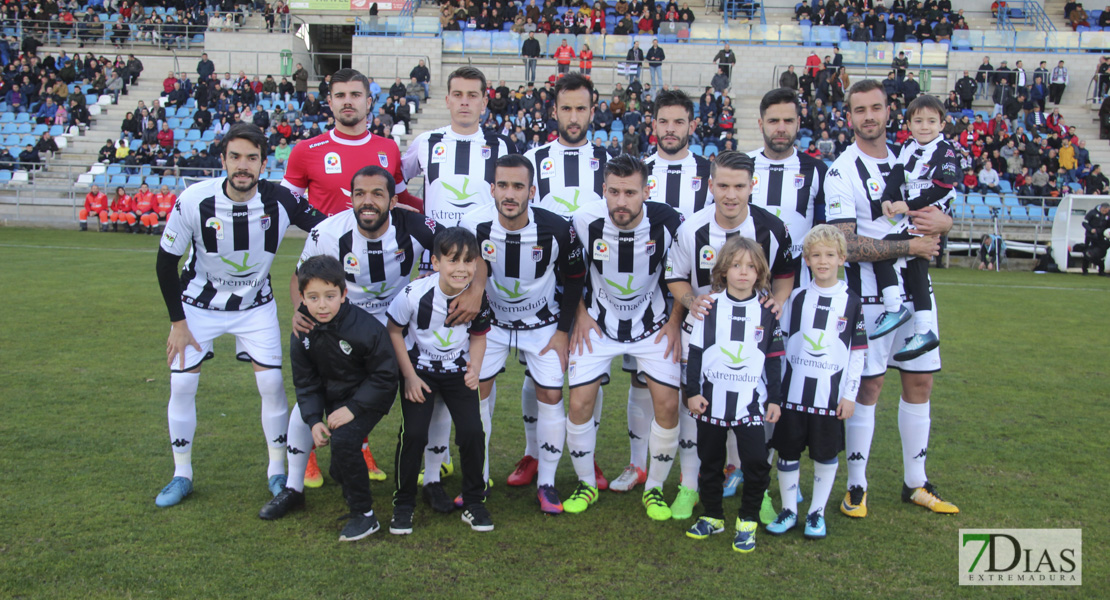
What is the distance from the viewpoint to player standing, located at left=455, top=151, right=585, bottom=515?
450 cm

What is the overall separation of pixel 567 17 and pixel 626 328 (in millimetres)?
26114

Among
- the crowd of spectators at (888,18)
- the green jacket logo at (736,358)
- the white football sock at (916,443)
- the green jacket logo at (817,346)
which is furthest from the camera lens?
the crowd of spectators at (888,18)

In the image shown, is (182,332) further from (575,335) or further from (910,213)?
(910,213)

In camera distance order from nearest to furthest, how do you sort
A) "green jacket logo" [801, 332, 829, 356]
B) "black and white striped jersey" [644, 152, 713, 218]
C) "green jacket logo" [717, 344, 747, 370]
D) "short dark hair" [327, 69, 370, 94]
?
1. "green jacket logo" [717, 344, 747, 370]
2. "green jacket logo" [801, 332, 829, 356]
3. "short dark hair" [327, 69, 370, 94]
4. "black and white striped jersey" [644, 152, 713, 218]

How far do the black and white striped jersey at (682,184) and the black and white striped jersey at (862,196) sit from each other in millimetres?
729

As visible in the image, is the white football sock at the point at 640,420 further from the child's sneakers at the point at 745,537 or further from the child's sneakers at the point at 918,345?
the child's sneakers at the point at 918,345

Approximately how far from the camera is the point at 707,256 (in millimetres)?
4367

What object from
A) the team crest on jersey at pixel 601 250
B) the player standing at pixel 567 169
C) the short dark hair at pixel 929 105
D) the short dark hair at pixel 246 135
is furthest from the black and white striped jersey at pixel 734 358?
the short dark hair at pixel 246 135

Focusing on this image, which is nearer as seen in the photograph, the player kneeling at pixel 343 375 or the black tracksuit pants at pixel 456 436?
the player kneeling at pixel 343 375

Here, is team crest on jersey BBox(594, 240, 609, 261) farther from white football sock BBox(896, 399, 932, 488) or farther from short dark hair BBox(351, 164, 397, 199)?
white football sock BBox(896, 399, 932, 488)

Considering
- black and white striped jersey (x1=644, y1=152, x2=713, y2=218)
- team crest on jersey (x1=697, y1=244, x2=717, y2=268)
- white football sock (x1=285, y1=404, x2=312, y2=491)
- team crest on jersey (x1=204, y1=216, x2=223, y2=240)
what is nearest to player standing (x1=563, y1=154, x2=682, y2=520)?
team crest on jersey (x1=697, y1=244, x2=717, y2=268)

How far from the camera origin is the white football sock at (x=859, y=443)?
14.8 ft

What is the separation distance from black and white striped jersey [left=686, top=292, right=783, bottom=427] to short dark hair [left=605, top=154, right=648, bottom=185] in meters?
0.80

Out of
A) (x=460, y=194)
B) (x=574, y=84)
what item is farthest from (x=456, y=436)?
(x=574, y=84)
